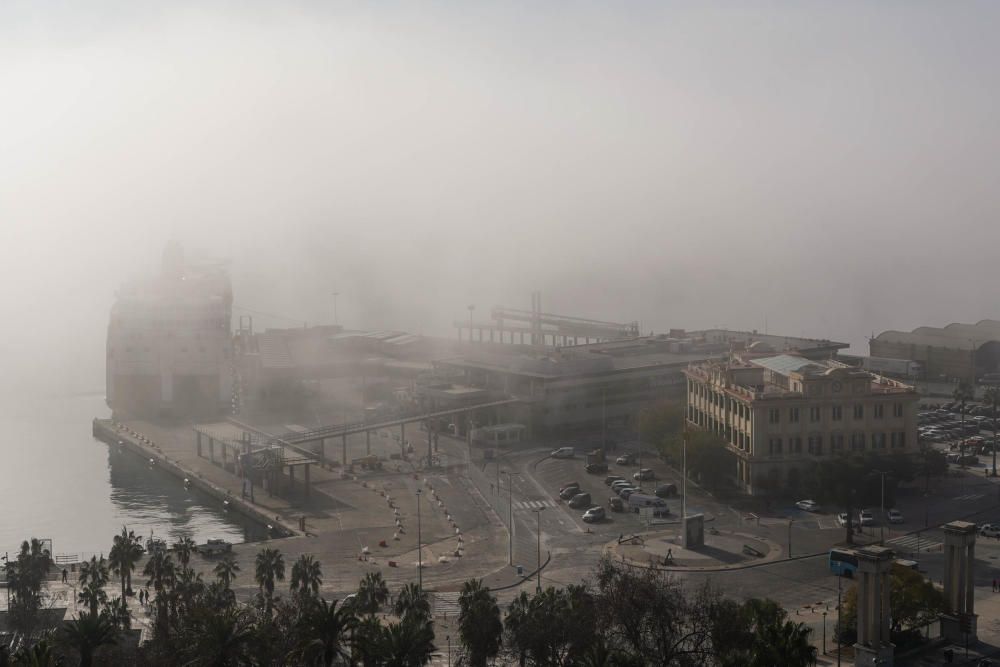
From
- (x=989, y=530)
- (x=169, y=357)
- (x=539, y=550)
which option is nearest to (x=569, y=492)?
(x=539, y=550)

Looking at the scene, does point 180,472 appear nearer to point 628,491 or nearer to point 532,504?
point 532,504

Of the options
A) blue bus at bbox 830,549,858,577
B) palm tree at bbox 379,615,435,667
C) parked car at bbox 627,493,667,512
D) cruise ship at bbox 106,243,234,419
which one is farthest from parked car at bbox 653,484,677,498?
cruise ship at bbox 106,243,234,419

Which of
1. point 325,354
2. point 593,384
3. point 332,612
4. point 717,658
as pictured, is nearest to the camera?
point 332,612

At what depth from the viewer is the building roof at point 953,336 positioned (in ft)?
204

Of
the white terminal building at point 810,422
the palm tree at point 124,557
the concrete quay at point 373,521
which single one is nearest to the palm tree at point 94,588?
the palm tree at point 124,557

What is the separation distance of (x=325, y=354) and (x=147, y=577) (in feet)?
142

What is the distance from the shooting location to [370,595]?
2148 centimetres

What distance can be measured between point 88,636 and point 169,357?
143ft

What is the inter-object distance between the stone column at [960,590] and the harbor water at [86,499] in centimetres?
1912

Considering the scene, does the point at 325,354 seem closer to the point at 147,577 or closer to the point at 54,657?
the point at 147,577

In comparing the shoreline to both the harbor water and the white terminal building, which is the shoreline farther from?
the white terminal building

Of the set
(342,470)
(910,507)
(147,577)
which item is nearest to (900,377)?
(910,507)

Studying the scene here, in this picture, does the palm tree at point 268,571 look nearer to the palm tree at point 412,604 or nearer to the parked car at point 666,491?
the palm tree at point 412,604

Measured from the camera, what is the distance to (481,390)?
169 feet
